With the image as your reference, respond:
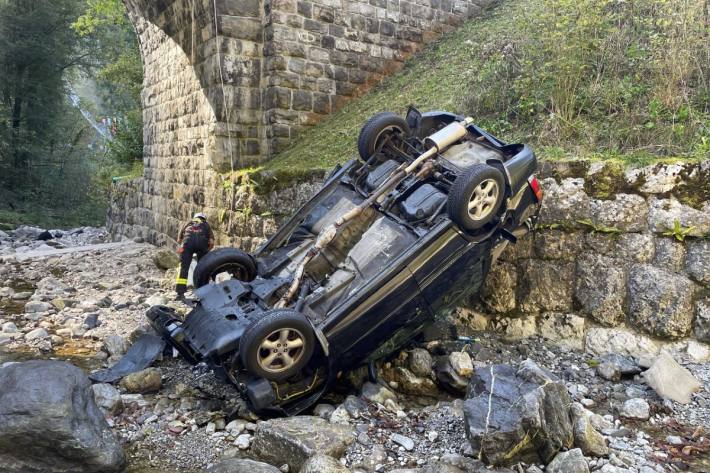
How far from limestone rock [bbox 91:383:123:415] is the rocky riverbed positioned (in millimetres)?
10

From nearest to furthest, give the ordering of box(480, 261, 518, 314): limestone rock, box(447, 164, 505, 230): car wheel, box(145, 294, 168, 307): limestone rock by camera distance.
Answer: box(447, 164, 505, 230): car wheel → box(480, 261, 518, 314): limestone rock → box(145, 294, 168, 307): limestone rock

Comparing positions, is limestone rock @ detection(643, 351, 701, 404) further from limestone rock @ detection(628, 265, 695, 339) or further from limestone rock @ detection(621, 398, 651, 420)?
limestone rock @ detection(628, 265, 695, 339)

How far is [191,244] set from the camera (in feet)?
25.3

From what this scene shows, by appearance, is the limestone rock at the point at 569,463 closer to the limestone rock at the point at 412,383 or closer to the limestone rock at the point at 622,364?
the limestone rock at the point at 412,383

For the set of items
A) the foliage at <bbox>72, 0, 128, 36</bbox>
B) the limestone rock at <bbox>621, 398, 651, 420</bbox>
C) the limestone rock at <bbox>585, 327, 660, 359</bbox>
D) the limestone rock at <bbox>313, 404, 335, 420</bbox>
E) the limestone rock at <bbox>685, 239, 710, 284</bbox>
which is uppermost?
the foliage at <bbox>72, 0, 128, 36</bbox>

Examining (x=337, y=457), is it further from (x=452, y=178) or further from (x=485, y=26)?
(x=485, y=26)

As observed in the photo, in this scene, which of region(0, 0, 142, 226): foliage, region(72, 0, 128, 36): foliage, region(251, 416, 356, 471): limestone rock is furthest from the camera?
region(0, 0, 142, 226): foliage

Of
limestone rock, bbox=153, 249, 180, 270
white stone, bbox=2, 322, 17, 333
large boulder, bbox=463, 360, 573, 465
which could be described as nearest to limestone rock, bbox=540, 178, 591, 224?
large boulder, bbox=463, 360, 573, 465

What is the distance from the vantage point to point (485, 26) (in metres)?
11.5

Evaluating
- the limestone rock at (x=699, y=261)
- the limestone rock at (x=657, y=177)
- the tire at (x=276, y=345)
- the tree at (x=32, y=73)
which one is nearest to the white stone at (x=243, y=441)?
the tire at (x=276, y=345)

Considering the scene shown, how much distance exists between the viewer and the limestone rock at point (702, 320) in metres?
4.68

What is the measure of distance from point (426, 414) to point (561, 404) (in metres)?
1.04

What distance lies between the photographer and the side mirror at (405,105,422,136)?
17.9 feet

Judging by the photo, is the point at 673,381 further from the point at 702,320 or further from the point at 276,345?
the point at 276,345
